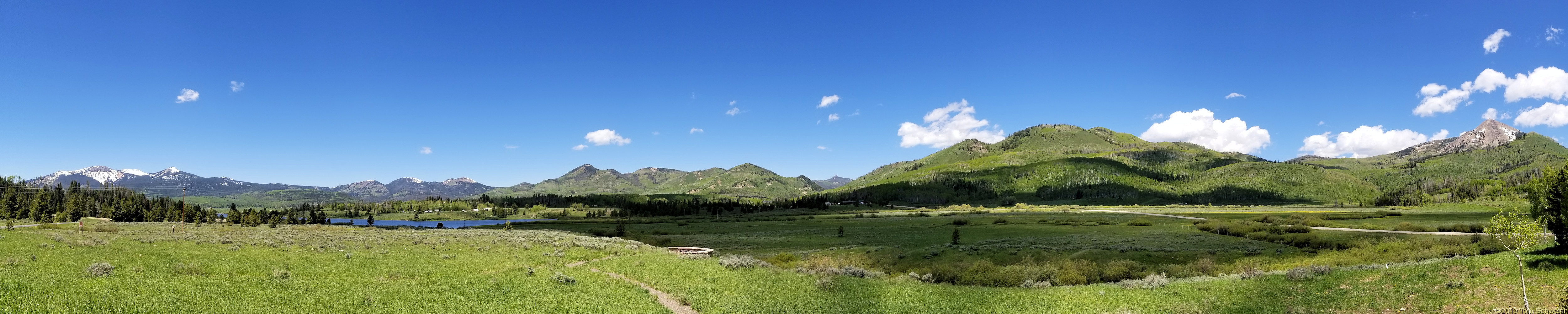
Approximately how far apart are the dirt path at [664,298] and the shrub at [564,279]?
1.98 metres

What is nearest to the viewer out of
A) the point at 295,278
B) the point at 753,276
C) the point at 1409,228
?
the point at 295,278

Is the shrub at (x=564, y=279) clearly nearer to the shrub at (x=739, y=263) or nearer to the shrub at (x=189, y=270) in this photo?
the shrub at (x=739, y=263)

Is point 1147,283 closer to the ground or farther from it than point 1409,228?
closer to the ground

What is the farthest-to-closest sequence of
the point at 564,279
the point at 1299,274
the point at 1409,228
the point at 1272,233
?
1. the point at 1409,228
2. the point at 1272,233
3. the point at 1299,274
4. the point at 564,279

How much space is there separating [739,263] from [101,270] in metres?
21.5

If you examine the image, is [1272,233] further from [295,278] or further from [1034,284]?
[295,278]

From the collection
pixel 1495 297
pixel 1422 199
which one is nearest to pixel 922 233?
pixel 1495 297

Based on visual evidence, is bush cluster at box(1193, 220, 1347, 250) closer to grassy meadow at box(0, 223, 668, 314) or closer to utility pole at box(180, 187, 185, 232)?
grassy meadow at box(0, 223, 668, 314)

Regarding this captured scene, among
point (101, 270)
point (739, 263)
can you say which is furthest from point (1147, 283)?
point (101, 270)

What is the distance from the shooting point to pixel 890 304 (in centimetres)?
1827

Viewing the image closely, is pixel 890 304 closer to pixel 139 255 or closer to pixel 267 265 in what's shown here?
pixel 267 265

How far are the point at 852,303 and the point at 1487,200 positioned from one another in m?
218

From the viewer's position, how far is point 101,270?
744 inches

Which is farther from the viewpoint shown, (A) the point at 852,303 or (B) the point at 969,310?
(A) the point at 852,303
